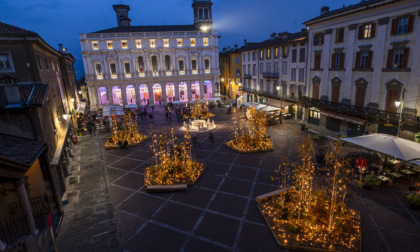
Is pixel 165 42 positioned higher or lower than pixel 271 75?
higher

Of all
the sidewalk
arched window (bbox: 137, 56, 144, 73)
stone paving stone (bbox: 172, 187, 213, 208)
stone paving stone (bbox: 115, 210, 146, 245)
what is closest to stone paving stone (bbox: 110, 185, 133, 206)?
the sidewalk

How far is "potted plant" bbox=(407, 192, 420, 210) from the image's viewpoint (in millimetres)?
11422

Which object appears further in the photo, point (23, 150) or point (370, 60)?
point (370, 60)

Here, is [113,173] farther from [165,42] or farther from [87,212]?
[165,42]

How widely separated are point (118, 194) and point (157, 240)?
531 centimetres

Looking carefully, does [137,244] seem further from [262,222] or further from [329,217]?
[329,217]

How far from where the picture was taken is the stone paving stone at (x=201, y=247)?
9688mm

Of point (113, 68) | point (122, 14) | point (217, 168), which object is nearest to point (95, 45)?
point (113, 68)

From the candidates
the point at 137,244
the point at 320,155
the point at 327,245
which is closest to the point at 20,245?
the point at 137,244

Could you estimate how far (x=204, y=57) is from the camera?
52.1m

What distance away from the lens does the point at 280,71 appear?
36.4 meters

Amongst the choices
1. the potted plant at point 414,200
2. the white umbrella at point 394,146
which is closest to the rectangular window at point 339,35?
the white umbrella at point 394,146

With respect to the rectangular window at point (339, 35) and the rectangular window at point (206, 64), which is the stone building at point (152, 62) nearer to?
the rectangular window at point (206, 64)

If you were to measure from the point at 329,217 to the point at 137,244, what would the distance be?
8805mm
